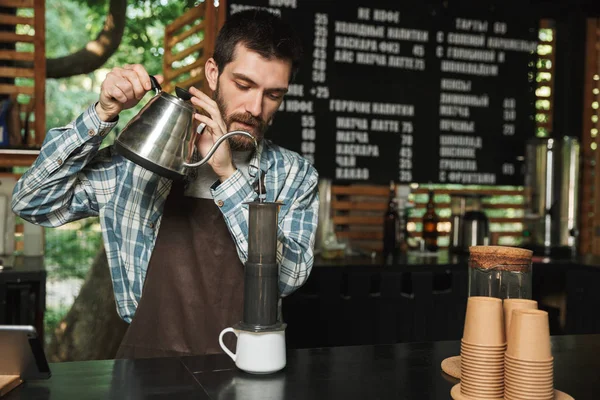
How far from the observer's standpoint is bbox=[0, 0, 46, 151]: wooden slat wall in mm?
3125

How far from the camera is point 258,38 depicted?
6.08 ft

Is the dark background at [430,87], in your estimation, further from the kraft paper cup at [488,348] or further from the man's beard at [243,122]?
the kraft paper cup at [488,348]

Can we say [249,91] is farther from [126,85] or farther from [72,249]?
[72,249]

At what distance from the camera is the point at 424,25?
142 inches

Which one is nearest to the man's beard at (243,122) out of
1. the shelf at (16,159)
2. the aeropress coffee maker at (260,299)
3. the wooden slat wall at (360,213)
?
the aeropress coffee maker at (260,299)

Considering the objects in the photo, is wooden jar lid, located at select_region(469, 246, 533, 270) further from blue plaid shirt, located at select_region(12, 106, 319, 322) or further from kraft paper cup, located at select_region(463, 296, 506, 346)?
blue plaid shirt, located at select_region(12, 106, 319, 322)

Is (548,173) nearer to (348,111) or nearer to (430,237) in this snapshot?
(430,237)

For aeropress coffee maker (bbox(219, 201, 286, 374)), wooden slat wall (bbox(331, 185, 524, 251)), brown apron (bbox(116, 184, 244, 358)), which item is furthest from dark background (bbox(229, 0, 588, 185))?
aeropress coffee maker (bbox(219, 201, 286, 374))

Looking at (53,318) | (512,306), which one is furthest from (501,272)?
(53,318)

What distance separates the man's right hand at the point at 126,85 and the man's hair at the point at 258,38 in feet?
1.26

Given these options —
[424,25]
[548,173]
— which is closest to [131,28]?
[424,25]

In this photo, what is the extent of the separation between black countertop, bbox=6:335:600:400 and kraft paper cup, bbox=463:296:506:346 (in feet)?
0.45

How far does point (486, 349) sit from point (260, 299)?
1.42 ft

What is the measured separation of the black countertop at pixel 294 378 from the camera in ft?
3.95
